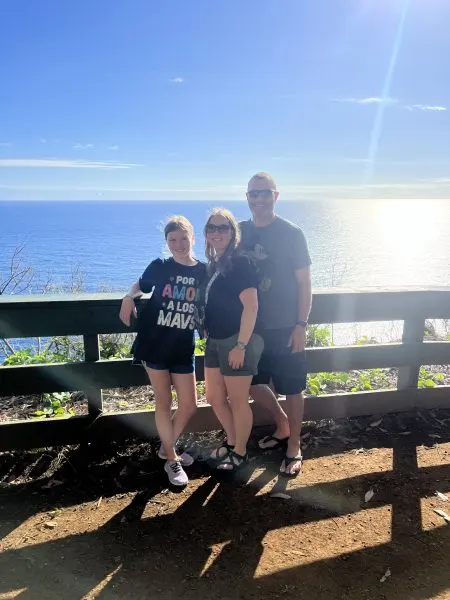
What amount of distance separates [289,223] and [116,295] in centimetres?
140

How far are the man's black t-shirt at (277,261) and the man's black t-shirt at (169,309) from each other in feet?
1.37

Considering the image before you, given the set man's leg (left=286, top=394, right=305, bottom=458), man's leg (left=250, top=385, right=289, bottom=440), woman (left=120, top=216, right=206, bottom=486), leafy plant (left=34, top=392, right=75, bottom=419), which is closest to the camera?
woman (left=120, top=216, right=206, bottom=486)

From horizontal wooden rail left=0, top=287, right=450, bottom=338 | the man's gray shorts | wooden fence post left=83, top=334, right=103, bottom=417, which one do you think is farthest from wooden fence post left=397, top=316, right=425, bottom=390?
wooden fence post left=83, top=334, right=103, bottom=417

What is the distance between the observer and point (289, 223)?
344cm

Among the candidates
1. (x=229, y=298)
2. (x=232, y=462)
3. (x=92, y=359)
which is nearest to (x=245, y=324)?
(x=229, y=298)

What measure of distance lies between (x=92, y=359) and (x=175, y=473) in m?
1.05

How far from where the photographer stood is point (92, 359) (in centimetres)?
377

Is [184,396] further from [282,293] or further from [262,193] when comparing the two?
[262,193]

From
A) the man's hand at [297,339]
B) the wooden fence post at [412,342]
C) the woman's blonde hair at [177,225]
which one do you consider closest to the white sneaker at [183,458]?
the man's hand at [297,339]

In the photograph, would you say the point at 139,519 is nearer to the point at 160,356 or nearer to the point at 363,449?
the point at 160,356

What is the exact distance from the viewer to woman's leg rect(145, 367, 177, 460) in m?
3.37

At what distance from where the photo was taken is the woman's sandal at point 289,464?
3.60 meters

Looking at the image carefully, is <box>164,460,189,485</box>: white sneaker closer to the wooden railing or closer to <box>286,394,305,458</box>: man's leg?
the wooden railing

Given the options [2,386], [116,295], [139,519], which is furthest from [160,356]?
[2,386]
